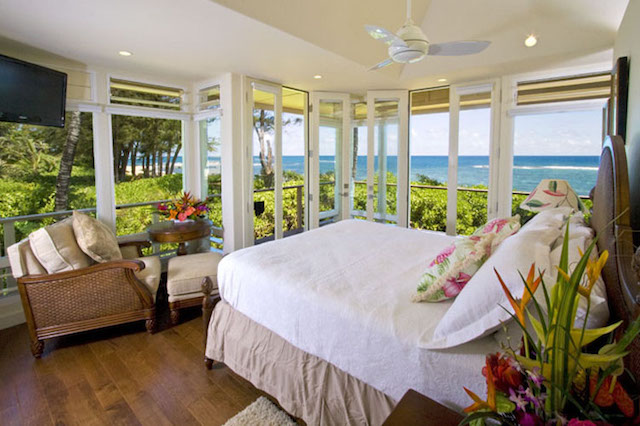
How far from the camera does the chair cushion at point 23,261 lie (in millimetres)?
2549

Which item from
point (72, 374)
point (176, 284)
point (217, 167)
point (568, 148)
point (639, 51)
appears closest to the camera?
point (639, 51)

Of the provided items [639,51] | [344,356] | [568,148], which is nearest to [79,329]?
[344,356]

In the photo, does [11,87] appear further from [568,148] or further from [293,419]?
[568,148]

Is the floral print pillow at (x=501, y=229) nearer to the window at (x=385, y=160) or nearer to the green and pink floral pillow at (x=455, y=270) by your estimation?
the green and pink floral pillow at (x=455, y=270)

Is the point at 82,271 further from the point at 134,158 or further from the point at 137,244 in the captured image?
the point at 134,158

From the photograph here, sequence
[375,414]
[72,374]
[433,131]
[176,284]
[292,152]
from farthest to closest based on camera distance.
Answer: [433,131]
[292,152]
[176,284]
[72,374]
[375,414]

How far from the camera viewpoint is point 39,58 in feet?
10.4

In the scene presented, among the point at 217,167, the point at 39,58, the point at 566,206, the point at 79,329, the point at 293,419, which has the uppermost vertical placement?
the point at 39,58

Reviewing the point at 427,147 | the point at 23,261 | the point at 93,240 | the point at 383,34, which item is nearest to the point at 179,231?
the point at 93,240

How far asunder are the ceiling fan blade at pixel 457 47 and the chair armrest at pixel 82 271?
8.81ft

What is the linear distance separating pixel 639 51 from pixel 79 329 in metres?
4.04

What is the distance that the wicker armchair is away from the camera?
8.41 ft

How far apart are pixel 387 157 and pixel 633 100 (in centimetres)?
303

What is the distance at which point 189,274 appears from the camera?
3096 mm
